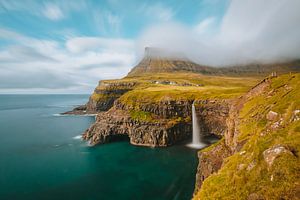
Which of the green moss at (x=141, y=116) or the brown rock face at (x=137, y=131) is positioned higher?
the green moss at (x=141, y=116)

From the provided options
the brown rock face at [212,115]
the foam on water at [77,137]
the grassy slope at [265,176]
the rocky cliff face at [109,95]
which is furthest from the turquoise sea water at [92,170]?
the rocky cliff face at [109,95]

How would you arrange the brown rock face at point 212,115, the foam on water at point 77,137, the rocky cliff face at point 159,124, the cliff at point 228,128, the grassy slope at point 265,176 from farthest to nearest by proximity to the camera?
the foam on water at point 77,137 < the brown rock face at point 212,115 < the rocky cliff face at point 159,124 < the cliff at point 228,128 < the grassy slope at point 265,176

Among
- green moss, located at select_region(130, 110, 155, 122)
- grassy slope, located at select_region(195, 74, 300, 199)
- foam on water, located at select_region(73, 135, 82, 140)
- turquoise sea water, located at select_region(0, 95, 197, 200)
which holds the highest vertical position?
grassy slope, located at select_region(195, 74, 300, 199)

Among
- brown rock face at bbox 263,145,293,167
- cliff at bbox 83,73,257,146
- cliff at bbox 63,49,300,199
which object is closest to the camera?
cliff at bbox 63,49,300,199

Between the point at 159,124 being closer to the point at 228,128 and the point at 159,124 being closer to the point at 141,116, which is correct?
the point at 141,116

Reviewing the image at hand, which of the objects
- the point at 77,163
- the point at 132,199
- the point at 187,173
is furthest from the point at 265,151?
the point at 77,163

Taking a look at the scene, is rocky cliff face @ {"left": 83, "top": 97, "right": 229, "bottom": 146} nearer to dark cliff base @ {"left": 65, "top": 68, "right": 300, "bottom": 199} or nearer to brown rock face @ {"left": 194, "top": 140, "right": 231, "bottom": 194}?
dark cliff base @ {"left": 65, "top": 68, "right": 300, "bottom": 199}

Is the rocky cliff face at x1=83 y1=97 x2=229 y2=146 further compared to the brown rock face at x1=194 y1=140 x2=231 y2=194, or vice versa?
the rocky cliff face at x1=83 y1=97 x2=229 y2=146

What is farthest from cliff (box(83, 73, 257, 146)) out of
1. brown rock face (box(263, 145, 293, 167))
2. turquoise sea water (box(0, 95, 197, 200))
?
brown rock face (box(263, 145, 293, 167))

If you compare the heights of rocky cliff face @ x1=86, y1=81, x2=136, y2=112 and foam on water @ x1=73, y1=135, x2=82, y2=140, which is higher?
rocky cliff face @ x1=86, y1=81, x2=136, y2=112

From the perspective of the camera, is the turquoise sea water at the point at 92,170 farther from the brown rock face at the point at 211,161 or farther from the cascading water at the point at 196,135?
the brown rock face at the point at 211,161
